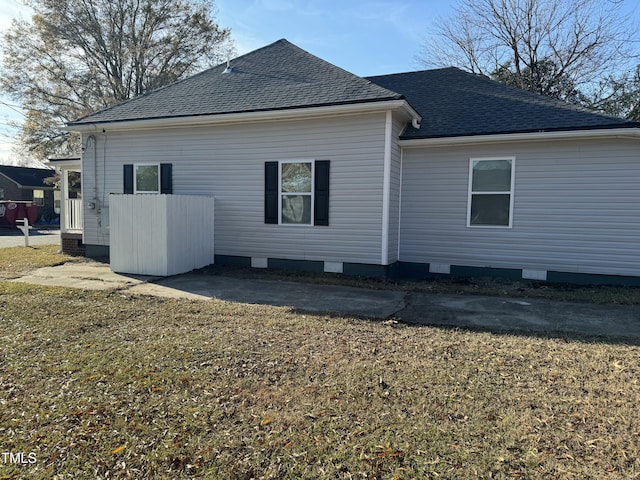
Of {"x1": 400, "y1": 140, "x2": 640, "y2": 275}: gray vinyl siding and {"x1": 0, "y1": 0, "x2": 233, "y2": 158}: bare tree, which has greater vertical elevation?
{"x1": 0, "y1": 0, "x2": 233, "y2": 158}: bare tree

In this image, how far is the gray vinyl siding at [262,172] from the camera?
8141 mm

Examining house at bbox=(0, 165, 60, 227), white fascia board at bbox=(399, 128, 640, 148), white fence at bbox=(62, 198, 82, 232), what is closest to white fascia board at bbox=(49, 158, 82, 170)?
white fence at bbox=(62, 198, 82, 232)

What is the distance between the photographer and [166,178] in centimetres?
979

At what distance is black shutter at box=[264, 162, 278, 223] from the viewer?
29.1 feet

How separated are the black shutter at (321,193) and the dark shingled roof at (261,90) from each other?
1217 mm

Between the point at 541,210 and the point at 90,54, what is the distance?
25.1 metres

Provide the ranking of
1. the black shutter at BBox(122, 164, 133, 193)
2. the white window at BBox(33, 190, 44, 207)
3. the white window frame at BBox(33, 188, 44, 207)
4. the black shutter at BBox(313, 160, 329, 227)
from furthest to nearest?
the white window at BBox(33, 190, 44, 207)
the white window frame at BBox(33, 188, 44, 207)
the black shutter at BBox(122, 164, 133, 193)
the black shutter at BBox(313, 160, 329, 227)

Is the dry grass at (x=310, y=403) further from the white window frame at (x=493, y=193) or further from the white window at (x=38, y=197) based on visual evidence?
the white window at (x=38, y=197)

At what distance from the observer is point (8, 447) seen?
248 cm

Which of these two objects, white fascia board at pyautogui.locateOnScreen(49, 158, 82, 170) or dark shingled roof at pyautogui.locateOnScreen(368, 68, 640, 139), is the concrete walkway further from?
white fascia board at pyautogui.locateOnScreen(49, 158, 82, 170)

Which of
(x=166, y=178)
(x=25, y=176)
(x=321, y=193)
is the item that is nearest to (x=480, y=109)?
(x=321, y=193)

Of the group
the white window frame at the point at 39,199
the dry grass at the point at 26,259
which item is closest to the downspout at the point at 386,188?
the dry grass at the point at 26,259

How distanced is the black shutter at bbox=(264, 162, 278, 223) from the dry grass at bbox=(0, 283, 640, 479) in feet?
14.1

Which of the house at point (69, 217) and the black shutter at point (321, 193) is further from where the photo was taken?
the house at point (69, 217)
